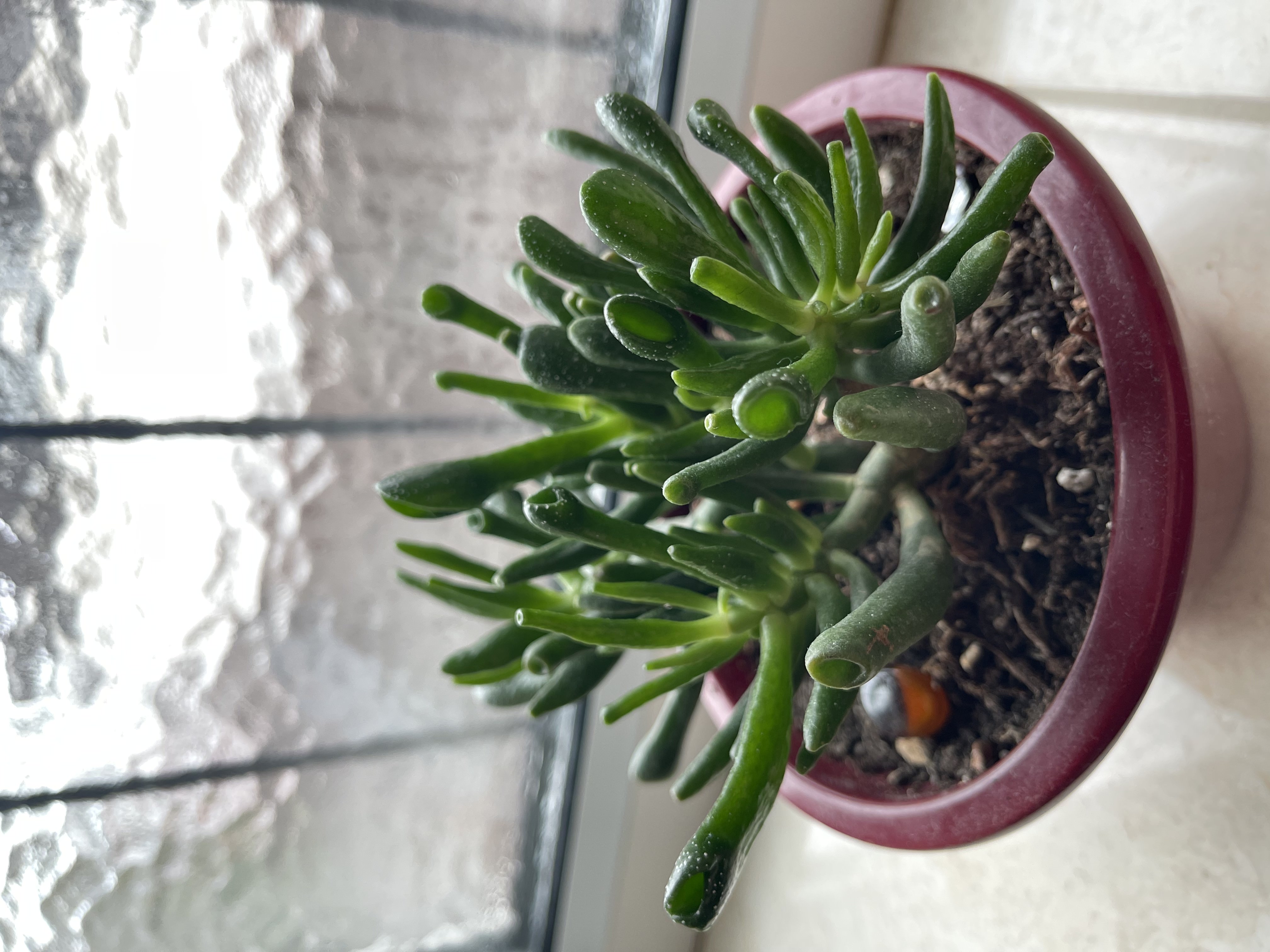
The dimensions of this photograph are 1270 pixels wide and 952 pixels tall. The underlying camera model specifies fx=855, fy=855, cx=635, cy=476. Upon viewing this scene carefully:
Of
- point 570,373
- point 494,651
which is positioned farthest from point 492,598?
point 570,373

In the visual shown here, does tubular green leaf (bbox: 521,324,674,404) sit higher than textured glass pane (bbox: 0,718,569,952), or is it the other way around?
tubular green leaf (bbox: 521,324,674,404)

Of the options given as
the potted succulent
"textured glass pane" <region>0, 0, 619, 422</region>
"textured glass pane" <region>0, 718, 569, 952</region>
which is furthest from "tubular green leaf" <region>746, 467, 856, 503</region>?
"textured glass pane" <region>0, 718, 569, 952</region>

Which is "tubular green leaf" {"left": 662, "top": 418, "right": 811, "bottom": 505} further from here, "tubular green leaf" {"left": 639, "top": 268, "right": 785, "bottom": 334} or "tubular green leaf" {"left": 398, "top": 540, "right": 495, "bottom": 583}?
"tubular green leaf" {"left": 398, "top": 540, "right": 495, "bottom": 583}

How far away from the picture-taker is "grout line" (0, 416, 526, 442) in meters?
0.72

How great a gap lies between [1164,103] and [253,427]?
0.76 metres

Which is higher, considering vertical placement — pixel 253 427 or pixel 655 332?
pixel 655 332

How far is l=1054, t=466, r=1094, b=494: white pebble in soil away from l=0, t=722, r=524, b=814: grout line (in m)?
0.70

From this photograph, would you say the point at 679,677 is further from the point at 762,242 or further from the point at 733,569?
the point at 762,242

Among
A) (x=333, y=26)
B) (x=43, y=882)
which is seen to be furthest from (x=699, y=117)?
(x=43, y=882)

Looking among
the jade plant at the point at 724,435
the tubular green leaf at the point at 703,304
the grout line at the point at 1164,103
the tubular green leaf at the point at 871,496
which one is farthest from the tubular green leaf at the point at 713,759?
the grout line at the point at 1164,103

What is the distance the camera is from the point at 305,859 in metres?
0.91

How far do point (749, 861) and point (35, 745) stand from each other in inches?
27.3

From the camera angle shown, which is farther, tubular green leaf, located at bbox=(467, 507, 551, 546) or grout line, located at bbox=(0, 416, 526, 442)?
grout line, located at bbox=(0, 416, 526, 442)

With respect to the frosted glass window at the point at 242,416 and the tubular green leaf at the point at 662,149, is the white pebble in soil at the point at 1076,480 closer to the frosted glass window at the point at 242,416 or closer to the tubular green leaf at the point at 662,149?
the tubular green leaf at the point at 662,149
